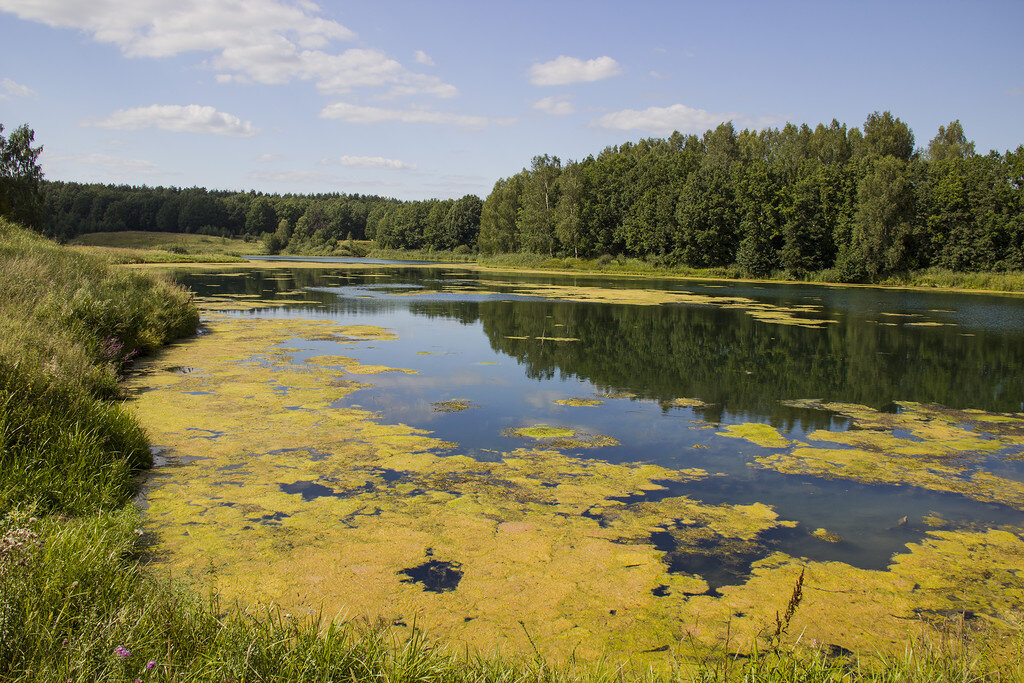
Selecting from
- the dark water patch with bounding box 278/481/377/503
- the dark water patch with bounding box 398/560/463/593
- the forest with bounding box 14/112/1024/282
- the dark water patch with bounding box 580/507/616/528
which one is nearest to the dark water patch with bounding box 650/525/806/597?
the dark water patch with bounding box 580/507/616/528

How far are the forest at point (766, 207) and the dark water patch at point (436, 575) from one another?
164 ft

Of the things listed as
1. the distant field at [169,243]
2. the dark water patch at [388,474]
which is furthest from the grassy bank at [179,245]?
the dark water patch at [388,474]

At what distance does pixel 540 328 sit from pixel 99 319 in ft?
35.7

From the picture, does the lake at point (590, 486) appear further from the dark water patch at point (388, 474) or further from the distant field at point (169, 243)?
the distant field at point (169, 243)

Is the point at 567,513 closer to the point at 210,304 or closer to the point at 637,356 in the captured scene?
the point at 637,356

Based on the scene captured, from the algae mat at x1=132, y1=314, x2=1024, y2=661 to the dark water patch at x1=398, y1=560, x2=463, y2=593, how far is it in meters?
0.01

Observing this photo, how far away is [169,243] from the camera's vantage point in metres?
76.9

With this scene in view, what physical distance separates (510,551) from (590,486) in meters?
1.69

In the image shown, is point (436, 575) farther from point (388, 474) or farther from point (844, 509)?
point (844, 509)

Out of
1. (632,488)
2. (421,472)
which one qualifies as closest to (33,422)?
(421,472)

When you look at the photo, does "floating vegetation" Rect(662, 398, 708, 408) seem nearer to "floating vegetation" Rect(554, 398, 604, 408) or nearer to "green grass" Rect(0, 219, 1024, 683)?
"floating vegetation" Rect(554, 398, 604, 408)

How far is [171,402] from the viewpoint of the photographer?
9.02 meters

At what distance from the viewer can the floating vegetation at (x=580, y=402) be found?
388 inches

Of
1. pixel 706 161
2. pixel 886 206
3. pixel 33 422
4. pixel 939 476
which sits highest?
pixel 706 161
